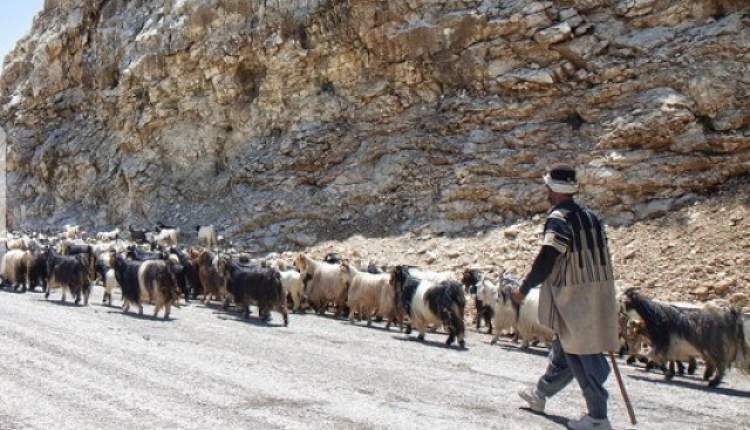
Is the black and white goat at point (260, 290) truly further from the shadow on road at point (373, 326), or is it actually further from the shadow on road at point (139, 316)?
the shadow on road at point (139, 316)

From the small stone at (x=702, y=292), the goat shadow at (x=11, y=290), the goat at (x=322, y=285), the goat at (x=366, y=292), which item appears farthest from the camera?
the goat shadow at (x=11, y=290)

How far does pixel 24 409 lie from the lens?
5.57 metres

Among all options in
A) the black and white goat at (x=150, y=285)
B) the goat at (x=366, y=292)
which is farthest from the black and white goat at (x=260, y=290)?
the goat at (x=366, y=292)

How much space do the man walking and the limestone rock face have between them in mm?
14268

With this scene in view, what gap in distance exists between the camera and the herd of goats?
9.57m

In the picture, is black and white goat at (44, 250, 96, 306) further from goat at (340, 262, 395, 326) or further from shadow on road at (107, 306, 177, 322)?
goat at (340, 262, 395, 326)

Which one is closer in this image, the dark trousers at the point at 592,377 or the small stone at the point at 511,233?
the dark trousers at the point at 592,377

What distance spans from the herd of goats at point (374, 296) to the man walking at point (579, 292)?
4.66m

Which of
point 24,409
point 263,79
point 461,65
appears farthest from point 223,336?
point 263,79

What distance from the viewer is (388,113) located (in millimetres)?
24703

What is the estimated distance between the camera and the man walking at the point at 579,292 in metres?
5.31

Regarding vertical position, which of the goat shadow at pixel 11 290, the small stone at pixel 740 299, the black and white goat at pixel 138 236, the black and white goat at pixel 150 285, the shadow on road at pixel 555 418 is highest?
the black and white goat at pixel 138 236

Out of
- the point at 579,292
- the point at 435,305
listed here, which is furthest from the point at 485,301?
the point at 579,292

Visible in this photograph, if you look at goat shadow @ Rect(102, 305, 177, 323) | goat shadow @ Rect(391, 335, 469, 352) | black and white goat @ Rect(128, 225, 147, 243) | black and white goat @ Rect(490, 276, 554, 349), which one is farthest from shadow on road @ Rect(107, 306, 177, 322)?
black and white goat @ Rect(128, 225, 147, 243)
